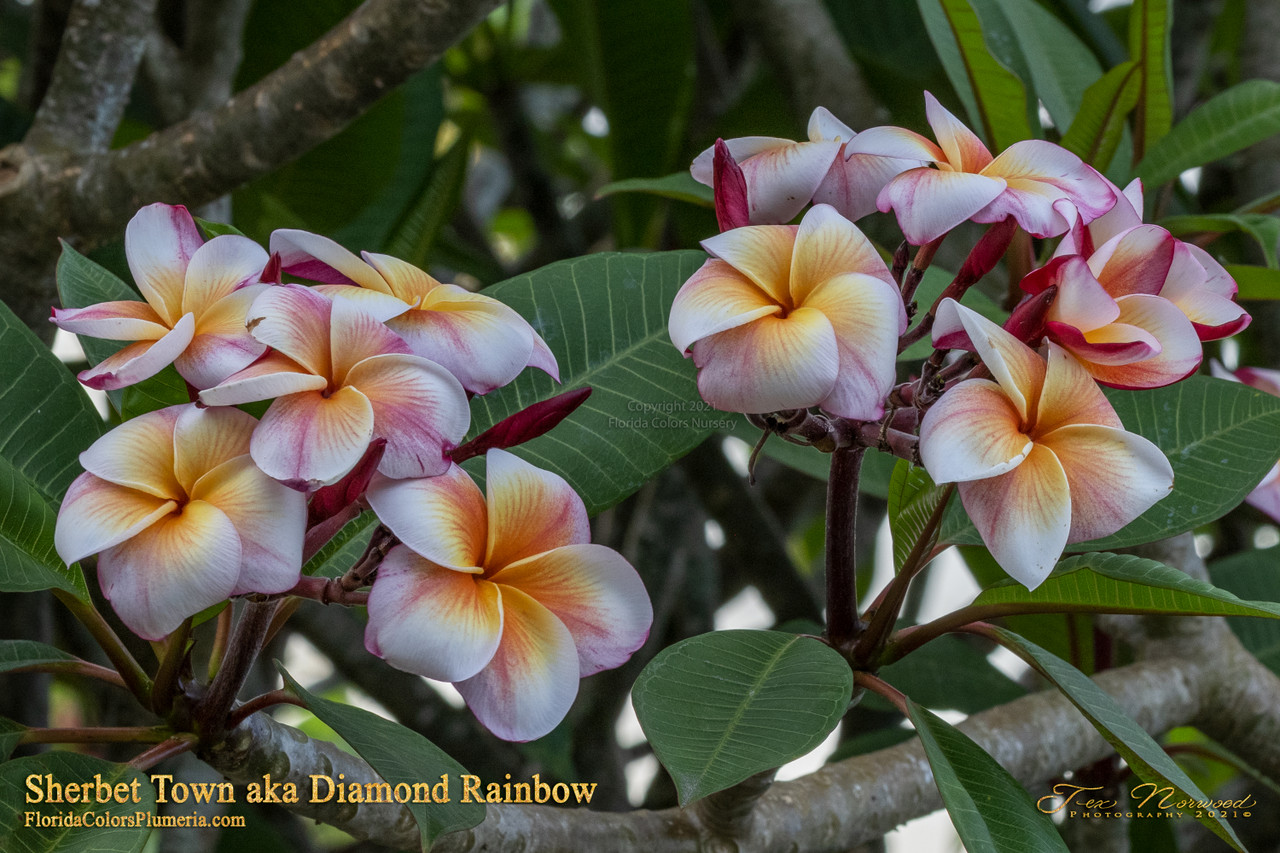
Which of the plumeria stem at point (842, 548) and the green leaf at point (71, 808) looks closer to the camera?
the green leaf at point (71, 808)

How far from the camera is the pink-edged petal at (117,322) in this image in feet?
1.56

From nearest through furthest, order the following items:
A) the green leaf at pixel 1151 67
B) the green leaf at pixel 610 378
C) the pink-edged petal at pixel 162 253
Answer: the pink-edged petal at pixel 162 253
the green leaf at pixel 610 378
the green leaf at pixel 1151 67

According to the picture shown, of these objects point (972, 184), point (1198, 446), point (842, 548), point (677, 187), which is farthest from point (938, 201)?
point (677, 187)

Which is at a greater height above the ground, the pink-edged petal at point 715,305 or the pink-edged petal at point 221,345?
the pink-edged petal at point 221,345

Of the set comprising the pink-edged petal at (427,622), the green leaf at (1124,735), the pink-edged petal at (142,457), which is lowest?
the green leaf at (1124,735)

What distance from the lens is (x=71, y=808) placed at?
21.0 inches

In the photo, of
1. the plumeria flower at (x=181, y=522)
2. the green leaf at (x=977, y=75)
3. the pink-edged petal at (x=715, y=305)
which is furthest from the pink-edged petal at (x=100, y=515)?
the green leaf at (x=977, y=75)

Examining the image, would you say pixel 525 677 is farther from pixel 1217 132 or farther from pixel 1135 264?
pixel 1217 132

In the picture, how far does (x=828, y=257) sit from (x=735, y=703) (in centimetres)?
23

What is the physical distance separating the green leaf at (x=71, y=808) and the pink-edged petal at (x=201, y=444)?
0.19 m

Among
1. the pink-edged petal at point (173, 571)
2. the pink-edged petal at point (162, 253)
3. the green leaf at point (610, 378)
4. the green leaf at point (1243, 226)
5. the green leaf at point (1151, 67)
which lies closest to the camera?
the pink-edged petal at point (173, 571)

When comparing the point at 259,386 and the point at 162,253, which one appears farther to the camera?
the point at 162,253

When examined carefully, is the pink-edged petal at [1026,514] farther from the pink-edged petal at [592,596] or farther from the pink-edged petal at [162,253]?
the pink-edged petal at [162,253]

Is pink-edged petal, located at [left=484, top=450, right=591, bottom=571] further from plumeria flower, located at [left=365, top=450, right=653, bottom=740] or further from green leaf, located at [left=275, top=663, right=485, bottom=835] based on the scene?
green leaf, located at [left=275, top=663, right=485, bottom=835]
